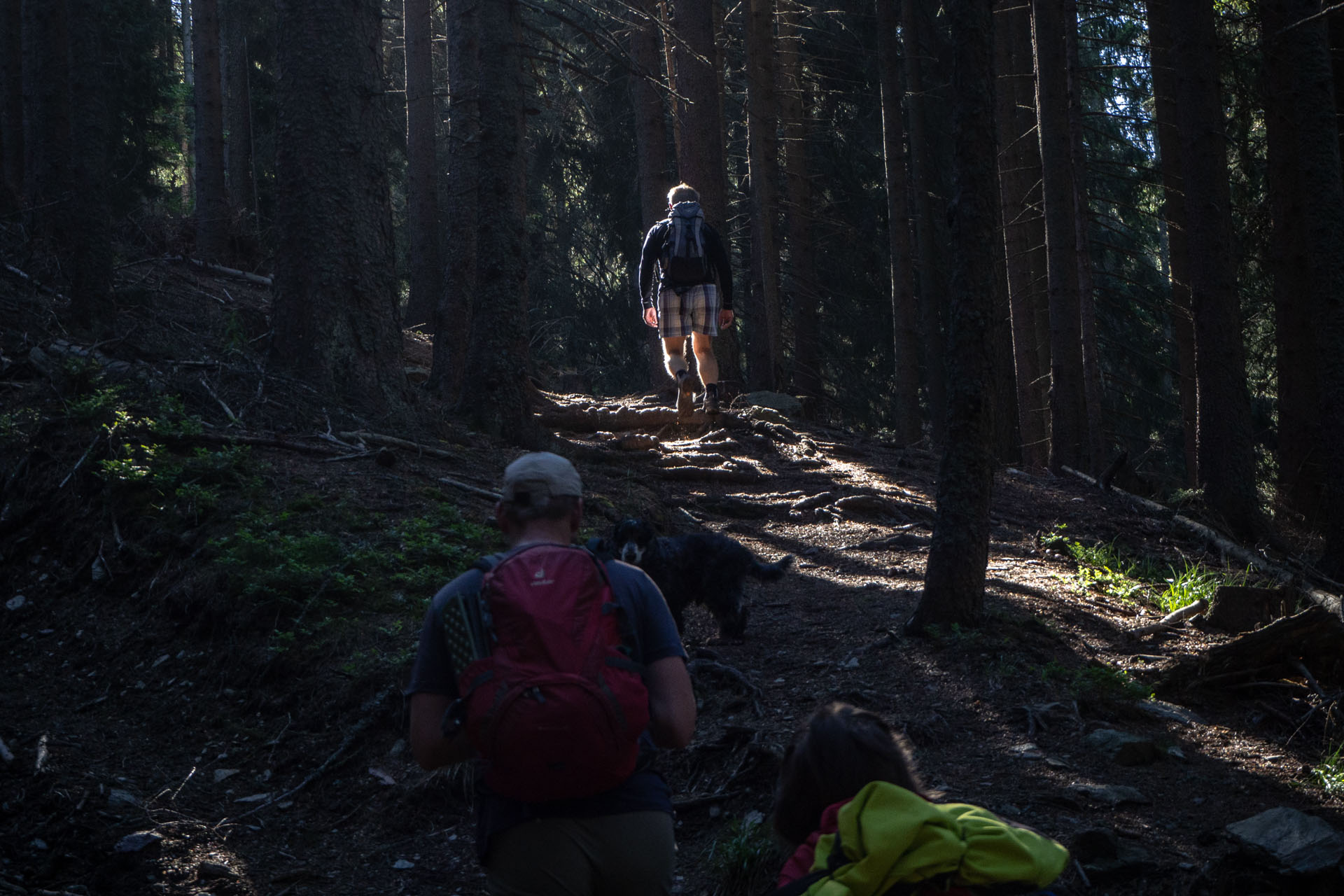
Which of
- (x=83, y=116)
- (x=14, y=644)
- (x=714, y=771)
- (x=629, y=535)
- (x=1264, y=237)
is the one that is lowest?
(x=714, y=771)

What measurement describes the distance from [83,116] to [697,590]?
28.5 ft

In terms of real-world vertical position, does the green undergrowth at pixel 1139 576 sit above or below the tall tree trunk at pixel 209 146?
below

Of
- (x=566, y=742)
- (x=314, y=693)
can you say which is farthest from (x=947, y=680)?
(x=566, y=742)

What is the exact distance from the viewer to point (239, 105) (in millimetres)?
21609

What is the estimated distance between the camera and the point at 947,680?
19.7 feet

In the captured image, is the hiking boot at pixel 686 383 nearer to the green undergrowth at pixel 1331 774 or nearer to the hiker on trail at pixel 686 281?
the hiker on trail at pixel 686 281

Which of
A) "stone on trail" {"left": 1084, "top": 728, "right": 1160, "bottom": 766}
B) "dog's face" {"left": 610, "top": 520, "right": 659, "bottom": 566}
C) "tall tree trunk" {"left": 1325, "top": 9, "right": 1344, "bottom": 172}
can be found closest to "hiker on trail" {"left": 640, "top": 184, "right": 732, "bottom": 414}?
"dog's face" {"left": 610, "top": 520, "right": 659, "bottom": 566}

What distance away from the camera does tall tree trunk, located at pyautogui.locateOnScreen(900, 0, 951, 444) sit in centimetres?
1895

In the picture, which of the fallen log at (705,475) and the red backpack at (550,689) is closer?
the red backpack at (550,689)

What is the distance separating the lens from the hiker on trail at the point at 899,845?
213 cm

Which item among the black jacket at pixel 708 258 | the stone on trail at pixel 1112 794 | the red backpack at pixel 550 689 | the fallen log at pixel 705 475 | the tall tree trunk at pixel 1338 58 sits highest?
the tall tree trunk at pixel 1338 58

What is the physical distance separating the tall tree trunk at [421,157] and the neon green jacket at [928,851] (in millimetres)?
15797

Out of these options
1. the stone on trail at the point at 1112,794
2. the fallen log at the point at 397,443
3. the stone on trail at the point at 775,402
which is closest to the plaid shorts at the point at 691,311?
the stone on trail at the point at 775,402

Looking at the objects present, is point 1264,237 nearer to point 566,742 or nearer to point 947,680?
point 947,680
